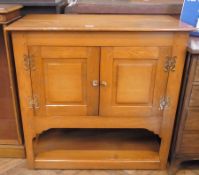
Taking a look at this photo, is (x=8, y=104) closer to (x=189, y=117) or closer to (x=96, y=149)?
(x=96, y=149)

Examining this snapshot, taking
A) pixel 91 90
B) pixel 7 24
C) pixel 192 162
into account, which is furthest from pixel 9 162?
pixel 192 162

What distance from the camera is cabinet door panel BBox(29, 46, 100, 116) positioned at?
3.46 ft

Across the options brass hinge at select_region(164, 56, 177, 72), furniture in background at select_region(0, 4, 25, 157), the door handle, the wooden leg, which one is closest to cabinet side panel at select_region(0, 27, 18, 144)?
furniture in background at select_region(0, 4, 25, 157)

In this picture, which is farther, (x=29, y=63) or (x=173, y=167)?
(x=173, y=167)

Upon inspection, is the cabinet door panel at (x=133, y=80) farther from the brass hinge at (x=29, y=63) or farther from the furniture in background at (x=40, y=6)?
the furniture in background at (x=40, y=6)

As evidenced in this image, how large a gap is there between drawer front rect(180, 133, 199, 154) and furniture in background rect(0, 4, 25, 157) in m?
0.90

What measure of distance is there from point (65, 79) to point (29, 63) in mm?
178

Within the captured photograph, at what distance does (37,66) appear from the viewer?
1.08 m

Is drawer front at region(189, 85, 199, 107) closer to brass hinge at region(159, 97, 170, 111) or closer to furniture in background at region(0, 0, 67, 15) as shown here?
brass hinge at region(159, 97, 170, 111)

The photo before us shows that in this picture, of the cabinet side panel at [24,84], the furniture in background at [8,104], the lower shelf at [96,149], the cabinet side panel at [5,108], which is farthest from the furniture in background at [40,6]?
the lower shelf at [96,149]

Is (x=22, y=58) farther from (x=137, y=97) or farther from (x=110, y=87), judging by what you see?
(x=137, y=97)

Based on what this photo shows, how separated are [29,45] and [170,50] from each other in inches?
24.8

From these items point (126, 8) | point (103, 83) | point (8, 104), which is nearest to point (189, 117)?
point (103, 83)

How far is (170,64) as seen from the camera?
1083 millimetres
